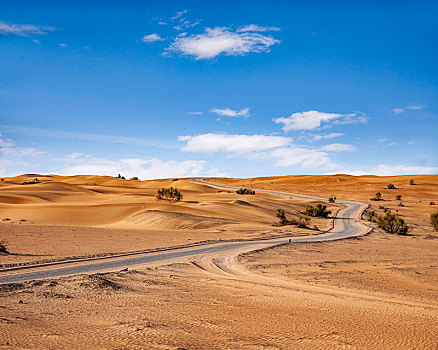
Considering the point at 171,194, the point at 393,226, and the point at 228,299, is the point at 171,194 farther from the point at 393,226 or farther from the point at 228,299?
the point at 228,299

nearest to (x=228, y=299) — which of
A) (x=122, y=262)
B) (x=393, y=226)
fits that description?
(x=122, y=262)

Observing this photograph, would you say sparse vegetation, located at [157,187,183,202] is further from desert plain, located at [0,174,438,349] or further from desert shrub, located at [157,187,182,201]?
desert plain, located at [0,174,438,349]

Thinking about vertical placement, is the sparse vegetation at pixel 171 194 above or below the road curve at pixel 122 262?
above

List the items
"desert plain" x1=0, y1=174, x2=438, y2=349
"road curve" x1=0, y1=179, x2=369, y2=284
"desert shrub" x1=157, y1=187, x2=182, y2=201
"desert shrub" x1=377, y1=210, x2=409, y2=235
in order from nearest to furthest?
"desert plain" x1=0, y1=174, x2=438, y2=349 → "road curve" x1=0, y1=179, x2=369, y2=284 → "desert shrub" x1=377, y1=210, x2=409, y2=235 → "desert shrub" x1=157, y1=187, x2=182, y2=201

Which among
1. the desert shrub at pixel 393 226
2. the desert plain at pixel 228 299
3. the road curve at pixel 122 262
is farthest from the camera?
the desert shrub at pixel 393 226

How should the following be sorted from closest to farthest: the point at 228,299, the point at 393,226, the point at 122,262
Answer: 1. the point at 228,299
2. the point at 122,262
3. the point at 393,226

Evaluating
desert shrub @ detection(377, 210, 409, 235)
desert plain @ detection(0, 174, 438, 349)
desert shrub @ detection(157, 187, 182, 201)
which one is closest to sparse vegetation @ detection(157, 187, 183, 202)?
desert shrub @ detection(157, 187, 182, 201)

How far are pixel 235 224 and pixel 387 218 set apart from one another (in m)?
13.4

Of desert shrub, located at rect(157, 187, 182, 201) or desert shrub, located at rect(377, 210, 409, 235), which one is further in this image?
desert shrub, located at rect(157, 187, 182, 201)

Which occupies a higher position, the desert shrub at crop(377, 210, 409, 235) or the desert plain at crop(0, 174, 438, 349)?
the desert plain at crop(0, 174, 438, 349)

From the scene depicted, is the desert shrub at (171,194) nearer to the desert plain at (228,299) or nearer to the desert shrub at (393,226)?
the desert shrub at (393,226)

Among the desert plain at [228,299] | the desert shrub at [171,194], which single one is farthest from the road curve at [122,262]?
the desert shrub at [171,194]

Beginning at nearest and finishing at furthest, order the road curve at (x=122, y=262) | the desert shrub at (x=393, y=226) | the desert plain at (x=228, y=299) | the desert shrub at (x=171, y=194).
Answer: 1. the desert plain at (x=228, y=299)
2. the road curve at (x=122, y=262)
3. the desert shrub at (x=393, y=226)
4. the desert shrub at (x=171, y=194)

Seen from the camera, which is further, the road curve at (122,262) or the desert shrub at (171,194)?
the desert shrub at (171,194)
